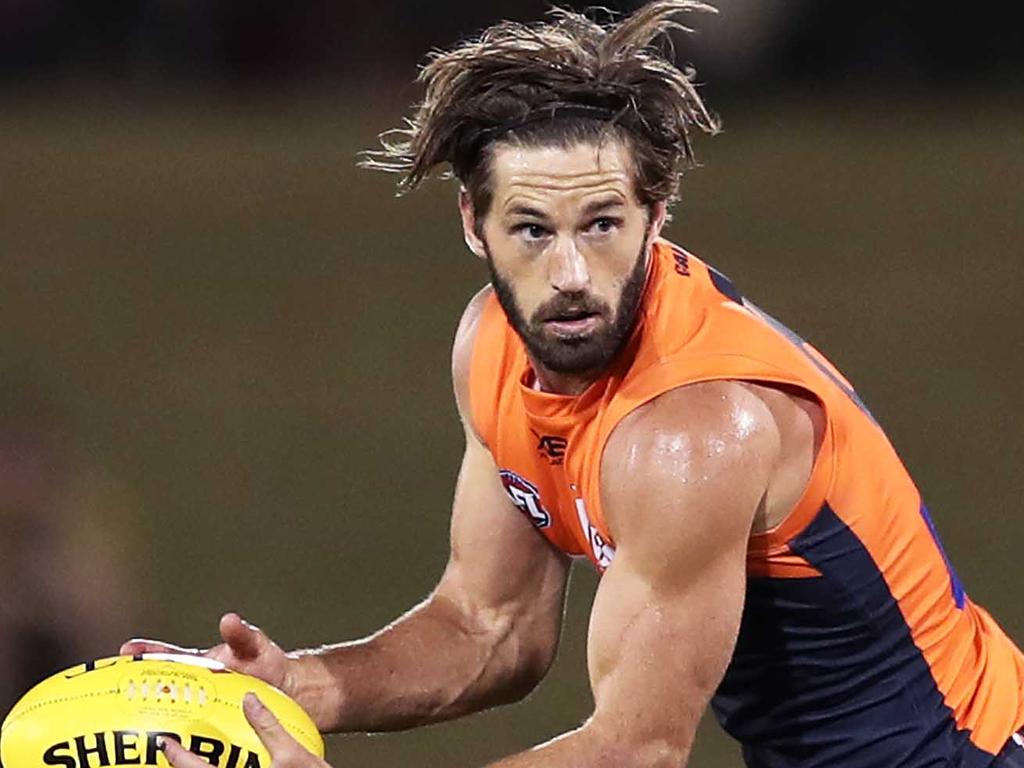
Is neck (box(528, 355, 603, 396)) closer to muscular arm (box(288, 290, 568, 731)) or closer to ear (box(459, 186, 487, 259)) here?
ear (box(459, 186, 487, 259))

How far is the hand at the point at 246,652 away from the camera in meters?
4.36

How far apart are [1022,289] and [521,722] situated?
184 inches

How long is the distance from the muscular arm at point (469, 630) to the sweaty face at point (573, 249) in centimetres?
59

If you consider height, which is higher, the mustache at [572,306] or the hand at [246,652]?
the mustache at [572,306]

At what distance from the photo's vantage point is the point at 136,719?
393cm

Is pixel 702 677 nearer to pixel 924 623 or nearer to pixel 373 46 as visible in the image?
pixel 924 623

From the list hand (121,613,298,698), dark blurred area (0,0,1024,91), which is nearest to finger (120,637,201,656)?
hand (121,613,298,698)

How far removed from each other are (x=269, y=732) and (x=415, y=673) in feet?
3.02

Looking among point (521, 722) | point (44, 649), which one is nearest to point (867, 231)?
point (521, 722)

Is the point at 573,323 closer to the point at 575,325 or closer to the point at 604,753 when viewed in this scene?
the point at 575,325

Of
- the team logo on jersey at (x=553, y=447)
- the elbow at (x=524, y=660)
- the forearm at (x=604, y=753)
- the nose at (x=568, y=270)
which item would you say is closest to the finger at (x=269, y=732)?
the forearm at (x=604, y=753)

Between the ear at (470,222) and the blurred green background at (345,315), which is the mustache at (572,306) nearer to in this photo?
the ear at (470,222)

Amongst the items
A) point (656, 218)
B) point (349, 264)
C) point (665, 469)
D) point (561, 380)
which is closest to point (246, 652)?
point (561, 380)

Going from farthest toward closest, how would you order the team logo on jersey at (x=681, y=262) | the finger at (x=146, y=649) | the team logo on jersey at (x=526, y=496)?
the team logo on jersey at (x=526, y=496) < the finger at (x=146, y=649) < the team logo on jersey at (x=681, y=262)
